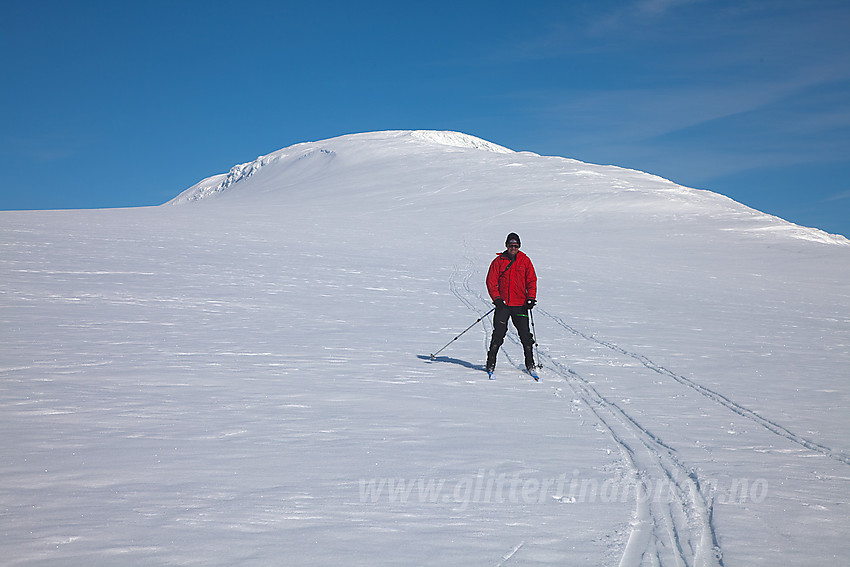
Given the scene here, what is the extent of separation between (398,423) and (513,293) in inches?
128

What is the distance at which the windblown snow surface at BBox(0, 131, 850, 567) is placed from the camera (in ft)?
12.5

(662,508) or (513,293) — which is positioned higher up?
(513,293)

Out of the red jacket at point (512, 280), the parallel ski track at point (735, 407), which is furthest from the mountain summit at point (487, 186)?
the red jacket at point (512, 280)

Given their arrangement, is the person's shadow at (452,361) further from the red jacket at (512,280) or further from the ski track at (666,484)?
the ski track at (666,484)

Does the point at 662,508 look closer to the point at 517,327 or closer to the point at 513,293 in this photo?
the point at 517,327

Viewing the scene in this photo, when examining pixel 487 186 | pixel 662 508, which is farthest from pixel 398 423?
pixel 487 186

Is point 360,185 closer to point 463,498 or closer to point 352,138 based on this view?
point 352,138

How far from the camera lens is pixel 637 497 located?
14.6ft

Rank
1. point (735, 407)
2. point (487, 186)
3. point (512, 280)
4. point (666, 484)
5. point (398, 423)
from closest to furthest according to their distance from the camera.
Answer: point (666, 484) → point (398, 423) → point (735, 407) → point (512, 280) → point (487, 186)

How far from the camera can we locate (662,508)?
4285mm

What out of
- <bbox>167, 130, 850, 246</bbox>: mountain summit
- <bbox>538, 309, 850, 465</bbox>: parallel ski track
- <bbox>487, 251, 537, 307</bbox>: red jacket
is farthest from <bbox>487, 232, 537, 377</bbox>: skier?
<bbox>167, 130, 850, 246</bbox>: mountain summit

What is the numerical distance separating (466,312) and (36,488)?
11.0 meters

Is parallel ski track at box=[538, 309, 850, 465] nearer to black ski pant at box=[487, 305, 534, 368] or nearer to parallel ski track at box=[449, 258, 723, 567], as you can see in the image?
parallel ski track at box=[449, 258, 723, 567]

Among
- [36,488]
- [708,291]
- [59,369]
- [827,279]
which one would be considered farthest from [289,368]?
[827,279]
